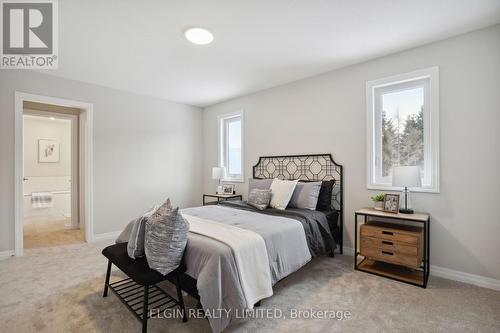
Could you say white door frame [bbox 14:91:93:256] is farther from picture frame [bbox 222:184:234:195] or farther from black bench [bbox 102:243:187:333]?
picture frame [bbox 222:184:234:195]

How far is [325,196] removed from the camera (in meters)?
3.39

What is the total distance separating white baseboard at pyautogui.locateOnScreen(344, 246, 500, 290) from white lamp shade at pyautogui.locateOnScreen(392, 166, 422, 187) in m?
1.01

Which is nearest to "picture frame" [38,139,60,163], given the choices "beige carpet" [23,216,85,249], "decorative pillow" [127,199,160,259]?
"beige carpet" [23,216,85,249]

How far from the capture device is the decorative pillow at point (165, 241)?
1854 mm

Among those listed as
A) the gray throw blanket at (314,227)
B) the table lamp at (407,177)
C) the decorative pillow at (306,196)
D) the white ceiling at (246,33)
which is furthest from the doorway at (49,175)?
the table lamp at (407,177)

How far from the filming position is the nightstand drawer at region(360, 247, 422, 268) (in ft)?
8.22

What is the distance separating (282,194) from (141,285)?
6.80ft

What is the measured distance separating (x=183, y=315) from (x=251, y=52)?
9.35ft

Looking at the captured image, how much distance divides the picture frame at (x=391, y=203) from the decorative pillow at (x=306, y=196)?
2.72ft

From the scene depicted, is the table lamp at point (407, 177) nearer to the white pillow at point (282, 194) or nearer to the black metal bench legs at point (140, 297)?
the white pillow at point (282, 194)

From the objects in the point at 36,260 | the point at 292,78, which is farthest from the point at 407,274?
the point at 36,260

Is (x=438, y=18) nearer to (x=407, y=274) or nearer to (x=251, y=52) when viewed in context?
(x=251, y=52)

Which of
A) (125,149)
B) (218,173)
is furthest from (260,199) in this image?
(125,149)

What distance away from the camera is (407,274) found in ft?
8.91
